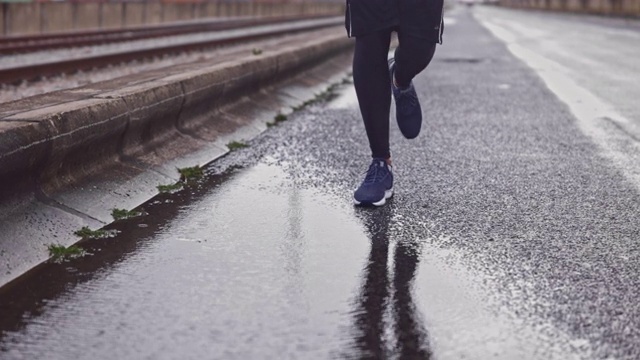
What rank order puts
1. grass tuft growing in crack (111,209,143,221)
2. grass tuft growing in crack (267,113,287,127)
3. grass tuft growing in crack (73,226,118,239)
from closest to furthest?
grass tuft growing in crack (73,226,118,239) < grass tuft growing in crack (111,209,143,221) < grass tuft growing in crack (267,113,287,127)

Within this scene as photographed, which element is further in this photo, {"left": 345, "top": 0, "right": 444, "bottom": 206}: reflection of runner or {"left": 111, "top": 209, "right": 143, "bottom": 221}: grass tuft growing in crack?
{"left": 345, "top": 0, "right": 444, "bottom": 206}: reflection of runner

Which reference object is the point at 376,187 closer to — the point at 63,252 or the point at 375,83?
the point at 375,83

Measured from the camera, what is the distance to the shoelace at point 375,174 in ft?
16.3

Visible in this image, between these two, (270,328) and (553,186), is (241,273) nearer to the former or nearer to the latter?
(270,328)

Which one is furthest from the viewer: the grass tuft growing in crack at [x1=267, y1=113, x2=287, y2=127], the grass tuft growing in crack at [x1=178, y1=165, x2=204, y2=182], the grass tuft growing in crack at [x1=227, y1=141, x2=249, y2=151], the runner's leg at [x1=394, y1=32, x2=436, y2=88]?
the grass tuft growing in crack at [x1=267, y1=113, x2=287, y2=127]

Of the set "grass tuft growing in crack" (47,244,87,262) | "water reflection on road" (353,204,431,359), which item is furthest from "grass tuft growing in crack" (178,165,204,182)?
"grass tuft growing in crack" (47,244,87,262)

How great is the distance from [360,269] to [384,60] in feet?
5.06

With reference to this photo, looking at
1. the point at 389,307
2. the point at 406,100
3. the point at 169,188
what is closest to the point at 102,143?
the point at 169,188

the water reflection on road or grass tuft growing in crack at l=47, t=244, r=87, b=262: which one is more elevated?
the water reflection on road

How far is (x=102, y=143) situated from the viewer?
5113 mm

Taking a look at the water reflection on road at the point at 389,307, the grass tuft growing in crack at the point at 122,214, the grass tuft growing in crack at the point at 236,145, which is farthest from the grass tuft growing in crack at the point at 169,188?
the grass tuft growing in crack at the point at 236,145

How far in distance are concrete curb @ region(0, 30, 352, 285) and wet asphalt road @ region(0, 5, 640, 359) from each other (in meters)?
0.19

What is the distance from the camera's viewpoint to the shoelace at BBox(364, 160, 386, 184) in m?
4.97

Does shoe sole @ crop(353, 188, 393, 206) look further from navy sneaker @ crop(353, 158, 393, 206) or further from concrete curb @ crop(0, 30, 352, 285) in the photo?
concrete curb @ crop(0, 30, 352, 285)
